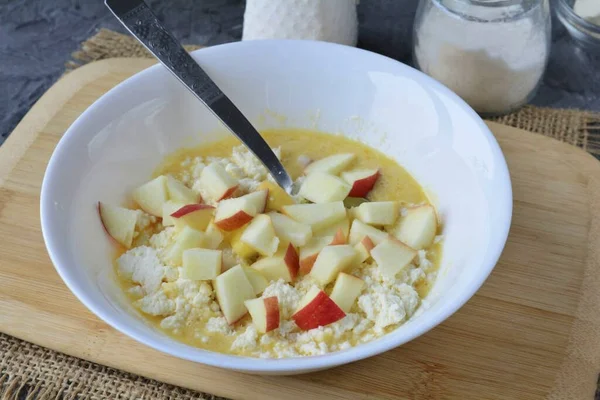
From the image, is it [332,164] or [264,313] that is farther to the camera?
[332,164]

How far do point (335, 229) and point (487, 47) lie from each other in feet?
2.53

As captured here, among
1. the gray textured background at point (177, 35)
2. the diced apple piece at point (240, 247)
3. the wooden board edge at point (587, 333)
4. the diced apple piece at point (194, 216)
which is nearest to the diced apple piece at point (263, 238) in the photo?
the diced apple piece at point (240, 247)

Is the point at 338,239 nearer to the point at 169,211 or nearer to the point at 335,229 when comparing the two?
the point at 335,229

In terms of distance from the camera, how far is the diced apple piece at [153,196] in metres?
1.75

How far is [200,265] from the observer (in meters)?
1.54

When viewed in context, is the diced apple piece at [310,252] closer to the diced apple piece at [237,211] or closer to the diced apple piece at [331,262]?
the diced apple piece at [331,262]

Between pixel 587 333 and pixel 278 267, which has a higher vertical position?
pixel 278 267

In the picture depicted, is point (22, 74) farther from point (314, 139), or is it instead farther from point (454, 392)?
point (454, 392)

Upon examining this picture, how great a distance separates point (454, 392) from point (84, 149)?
1.01 m

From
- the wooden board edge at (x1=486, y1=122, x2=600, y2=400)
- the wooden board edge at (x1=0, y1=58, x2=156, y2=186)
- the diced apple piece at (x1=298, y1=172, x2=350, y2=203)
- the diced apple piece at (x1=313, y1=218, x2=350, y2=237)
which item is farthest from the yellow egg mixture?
the wooden board edge at (x1=0, y1=58, x2=156, y2=186)

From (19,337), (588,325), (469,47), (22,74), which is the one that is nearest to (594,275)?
(588,325)

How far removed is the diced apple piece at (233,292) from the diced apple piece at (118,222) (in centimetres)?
28

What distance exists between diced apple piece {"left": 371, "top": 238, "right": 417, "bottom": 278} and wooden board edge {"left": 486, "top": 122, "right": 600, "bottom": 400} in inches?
15.8

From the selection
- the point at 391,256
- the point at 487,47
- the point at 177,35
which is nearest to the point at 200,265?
the point at 391,256
